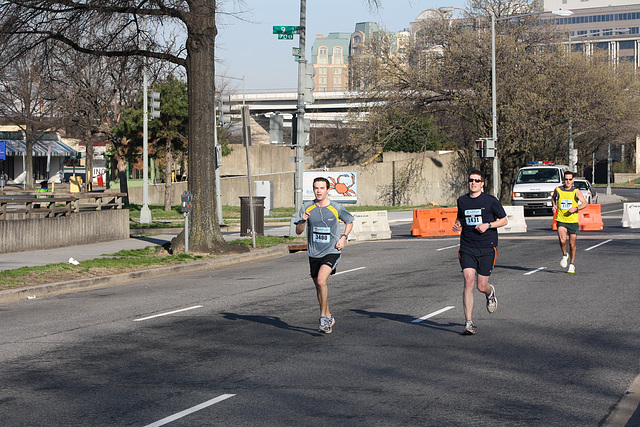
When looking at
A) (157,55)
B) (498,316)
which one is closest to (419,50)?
(157,55)

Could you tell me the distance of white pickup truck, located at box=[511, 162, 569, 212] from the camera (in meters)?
36.2

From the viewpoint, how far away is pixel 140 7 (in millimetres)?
18672

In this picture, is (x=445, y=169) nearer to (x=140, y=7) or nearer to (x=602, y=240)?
(x=602, y=240)

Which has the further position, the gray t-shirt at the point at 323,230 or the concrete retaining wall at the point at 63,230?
the concrete retaining wall at the point at 63,230

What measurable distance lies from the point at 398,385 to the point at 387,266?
10.5m

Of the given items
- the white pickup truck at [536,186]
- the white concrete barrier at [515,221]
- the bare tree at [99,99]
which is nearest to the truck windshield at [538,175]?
the white pickup truck at [536,186]

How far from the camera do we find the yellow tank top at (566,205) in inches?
634

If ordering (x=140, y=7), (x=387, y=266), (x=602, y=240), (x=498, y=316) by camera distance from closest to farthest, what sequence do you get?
(x=498, y=316), (x=387, y=266), (x=140, y=7), (x=602, y=240)

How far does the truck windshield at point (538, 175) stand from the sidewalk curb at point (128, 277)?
1969 cm

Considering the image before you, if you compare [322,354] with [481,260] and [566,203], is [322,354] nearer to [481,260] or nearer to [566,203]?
[481,260]

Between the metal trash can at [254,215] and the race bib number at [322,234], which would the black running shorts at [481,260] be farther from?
the metal trash can at [254,215]

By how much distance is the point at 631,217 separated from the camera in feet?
90.5

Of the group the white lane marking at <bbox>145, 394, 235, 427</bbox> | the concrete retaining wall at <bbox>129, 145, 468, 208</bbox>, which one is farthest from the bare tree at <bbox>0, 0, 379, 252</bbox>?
the concrete retaining wall at <bbox>129, 145, 468, 208</bbox>

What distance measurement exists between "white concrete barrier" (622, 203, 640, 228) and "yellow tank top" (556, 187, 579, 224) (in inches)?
488
